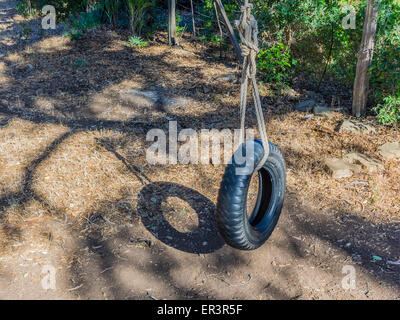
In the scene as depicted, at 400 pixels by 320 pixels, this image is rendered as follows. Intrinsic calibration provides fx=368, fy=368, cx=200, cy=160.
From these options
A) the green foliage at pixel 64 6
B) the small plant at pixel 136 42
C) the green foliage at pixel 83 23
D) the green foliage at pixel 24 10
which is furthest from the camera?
the green foliage at pixel 24 10

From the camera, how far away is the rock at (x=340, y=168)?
4.75 metres

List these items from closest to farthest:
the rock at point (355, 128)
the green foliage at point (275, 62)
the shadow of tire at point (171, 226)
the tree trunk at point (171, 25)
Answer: the shadow of tire at point (171, 226) < the rock at point (355, 128) < the green foliage at point (275, 62) < the tree trunk at point (171, 25)

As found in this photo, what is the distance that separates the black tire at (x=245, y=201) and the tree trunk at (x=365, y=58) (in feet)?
11.6

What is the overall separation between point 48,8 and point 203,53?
494 cm

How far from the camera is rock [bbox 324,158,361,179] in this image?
4.75 metres

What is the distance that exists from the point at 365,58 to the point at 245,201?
434cm

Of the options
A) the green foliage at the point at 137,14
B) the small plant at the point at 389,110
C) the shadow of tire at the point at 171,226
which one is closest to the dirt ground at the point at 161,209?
the shadow of tire at the point at 171,226

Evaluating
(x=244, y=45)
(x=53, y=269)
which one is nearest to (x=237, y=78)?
(x=244, y=45)

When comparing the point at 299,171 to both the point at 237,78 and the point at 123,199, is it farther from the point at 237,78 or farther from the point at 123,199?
the point at 237,78

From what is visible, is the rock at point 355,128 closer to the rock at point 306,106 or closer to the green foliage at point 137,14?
the rock at point 306,106

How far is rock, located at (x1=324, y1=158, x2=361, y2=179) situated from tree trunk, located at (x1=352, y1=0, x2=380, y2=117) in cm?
171

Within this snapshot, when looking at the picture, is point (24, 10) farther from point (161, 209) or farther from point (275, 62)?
point (161, 209)

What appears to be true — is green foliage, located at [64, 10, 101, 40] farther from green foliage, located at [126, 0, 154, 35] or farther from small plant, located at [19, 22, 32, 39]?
green foliage, located at [126, 0, 154, 35]

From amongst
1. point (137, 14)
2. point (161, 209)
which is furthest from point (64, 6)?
point (161, 209)
